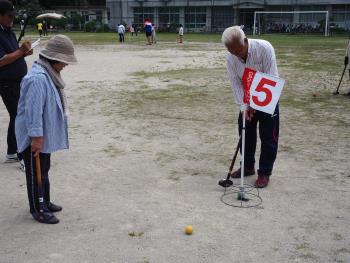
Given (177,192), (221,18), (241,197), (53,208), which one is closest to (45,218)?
(53,208)

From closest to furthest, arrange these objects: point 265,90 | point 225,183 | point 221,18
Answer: point 265,90 → point 225,183 → point 221,18

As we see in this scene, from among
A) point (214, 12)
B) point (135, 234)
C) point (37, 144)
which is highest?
point (214, 12)

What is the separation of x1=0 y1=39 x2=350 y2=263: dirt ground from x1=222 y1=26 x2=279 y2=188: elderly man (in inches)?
11.9

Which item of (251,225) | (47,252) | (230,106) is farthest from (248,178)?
(230,106)

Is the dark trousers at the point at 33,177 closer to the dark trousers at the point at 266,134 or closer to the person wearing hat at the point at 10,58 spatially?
the person wearing hat at the point at 10,58

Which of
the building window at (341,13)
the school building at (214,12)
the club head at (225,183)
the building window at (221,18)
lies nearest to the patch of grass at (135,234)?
the club head at (225,183)

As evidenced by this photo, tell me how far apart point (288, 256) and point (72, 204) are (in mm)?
2322

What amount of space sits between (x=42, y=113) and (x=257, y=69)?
2.41 meters

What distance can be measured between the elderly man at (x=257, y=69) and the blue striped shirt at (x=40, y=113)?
1.85m

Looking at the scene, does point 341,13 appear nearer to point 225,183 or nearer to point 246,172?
point 246,172

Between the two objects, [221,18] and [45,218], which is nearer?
[45,218]

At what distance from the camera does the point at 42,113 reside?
13.1 feet

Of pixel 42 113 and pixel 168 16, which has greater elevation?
pixel 168 16

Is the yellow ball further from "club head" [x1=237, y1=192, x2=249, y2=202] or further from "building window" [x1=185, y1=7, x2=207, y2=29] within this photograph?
"building window" [x1=185, y1=7, x2=207, y2=29]
